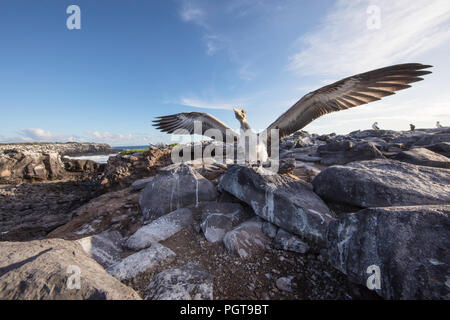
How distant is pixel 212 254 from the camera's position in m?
2.72

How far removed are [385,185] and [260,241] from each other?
2237mm

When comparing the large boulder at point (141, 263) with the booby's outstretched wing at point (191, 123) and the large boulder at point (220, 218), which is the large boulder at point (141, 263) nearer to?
the large boulder at point (220, 218)

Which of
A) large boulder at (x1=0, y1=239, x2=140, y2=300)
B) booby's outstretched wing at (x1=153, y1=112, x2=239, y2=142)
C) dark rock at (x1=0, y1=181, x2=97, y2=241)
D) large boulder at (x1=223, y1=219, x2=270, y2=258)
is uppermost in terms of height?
booby's outstretched wing at (x1=153, y1=112, x2=239, y2=142)

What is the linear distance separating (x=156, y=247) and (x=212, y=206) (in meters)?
1.35

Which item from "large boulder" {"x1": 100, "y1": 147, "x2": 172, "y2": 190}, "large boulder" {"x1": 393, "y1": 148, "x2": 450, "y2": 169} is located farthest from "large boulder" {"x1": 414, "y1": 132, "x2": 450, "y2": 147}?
"large boulder" {"x1": 100, "y1": 147, "x2": 172, "y2": 190}

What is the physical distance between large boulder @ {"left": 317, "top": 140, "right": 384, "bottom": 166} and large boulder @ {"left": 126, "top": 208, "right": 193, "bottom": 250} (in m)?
6.76

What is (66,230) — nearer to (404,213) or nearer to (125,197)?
(125,197)

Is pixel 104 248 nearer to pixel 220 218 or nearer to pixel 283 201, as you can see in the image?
pixel 220 218

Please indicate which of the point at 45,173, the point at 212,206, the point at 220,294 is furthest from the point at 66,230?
the point at 45,173

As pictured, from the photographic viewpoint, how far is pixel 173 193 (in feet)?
14.3

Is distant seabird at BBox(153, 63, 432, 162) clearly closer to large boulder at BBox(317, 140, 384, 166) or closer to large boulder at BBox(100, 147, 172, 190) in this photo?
large boulder at BBox(317, 140, 384, 166)

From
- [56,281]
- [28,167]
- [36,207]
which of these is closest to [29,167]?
[28,167]

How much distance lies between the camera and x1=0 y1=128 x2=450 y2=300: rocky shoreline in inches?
58.9

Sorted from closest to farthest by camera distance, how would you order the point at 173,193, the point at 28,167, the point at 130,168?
the point at 173,193 < the point at 130,168 < the point at 28,167
